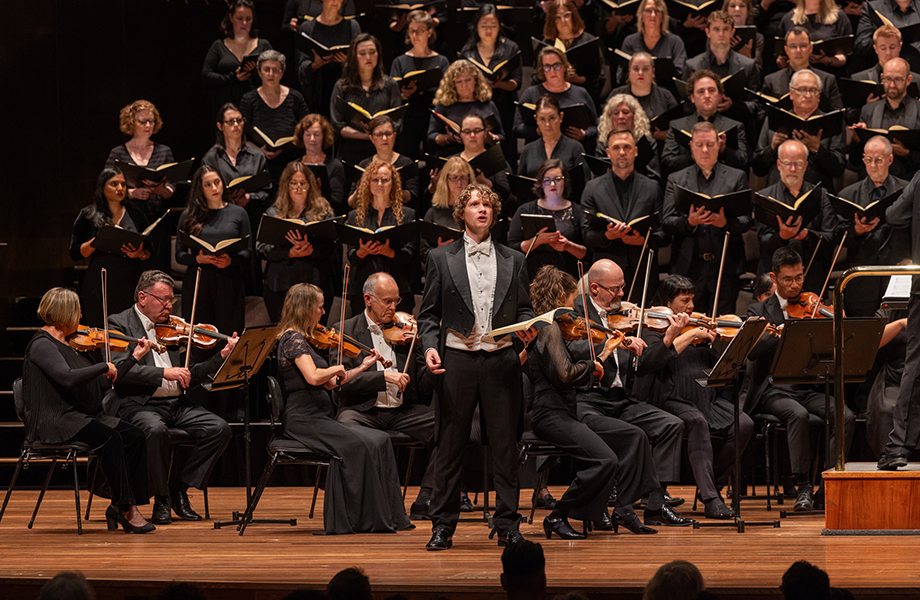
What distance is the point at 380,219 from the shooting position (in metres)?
6.41

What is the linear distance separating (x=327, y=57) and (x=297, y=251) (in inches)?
71.8

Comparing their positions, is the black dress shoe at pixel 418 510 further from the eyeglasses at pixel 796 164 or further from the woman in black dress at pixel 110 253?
the eyeglasses at pixel 796 164

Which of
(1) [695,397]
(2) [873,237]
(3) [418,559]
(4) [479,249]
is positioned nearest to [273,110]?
(4) [479,249]

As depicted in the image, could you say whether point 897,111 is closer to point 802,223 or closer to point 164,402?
point 802,223

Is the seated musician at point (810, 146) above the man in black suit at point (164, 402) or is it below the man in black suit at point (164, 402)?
above

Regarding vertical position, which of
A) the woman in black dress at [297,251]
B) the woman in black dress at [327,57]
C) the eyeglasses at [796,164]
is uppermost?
the woman in black dress at [327,57]

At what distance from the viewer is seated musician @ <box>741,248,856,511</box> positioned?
219 inches

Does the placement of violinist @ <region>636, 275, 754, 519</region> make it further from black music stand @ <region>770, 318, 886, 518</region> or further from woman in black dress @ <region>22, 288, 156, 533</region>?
woman in black dress @ <region>22, 288, 156, 533</region>

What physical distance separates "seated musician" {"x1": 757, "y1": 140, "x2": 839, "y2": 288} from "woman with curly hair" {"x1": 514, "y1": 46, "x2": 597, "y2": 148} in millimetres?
1229

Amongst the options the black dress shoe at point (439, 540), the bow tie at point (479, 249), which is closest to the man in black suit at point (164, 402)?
the bow tie at point (479, 249)

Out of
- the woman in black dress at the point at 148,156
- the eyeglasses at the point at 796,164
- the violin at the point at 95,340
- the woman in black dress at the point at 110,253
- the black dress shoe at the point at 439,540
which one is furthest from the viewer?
the woman in black dress at the point at 148,156

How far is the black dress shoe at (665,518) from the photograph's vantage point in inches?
198

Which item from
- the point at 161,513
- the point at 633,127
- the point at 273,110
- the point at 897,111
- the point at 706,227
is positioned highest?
the point at 273,110

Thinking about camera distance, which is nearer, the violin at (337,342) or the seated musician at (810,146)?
the violin at (337,342)
